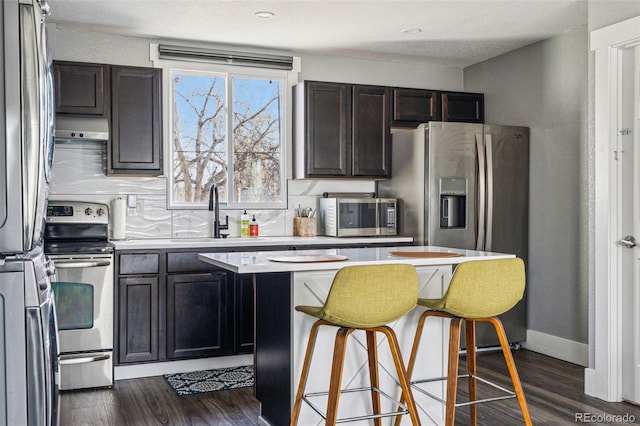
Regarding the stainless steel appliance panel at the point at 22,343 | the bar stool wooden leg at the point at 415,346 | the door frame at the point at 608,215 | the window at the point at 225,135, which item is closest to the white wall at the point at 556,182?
the door frame at the point at 608,215

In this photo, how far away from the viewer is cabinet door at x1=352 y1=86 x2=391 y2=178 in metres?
5.19

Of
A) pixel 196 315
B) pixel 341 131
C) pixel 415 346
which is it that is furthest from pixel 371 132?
pixel 415 346

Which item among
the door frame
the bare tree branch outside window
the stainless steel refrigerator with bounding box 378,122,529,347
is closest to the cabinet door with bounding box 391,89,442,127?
the stainless steel refrigerator with bounding box 378,122,529,347

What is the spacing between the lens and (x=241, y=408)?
3.62m

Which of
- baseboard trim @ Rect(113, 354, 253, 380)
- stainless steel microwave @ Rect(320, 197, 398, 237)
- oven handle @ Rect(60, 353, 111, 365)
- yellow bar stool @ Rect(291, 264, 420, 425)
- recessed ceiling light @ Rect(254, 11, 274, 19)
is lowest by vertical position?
baseboard trim @ Rect(113, 354, 253, 380)

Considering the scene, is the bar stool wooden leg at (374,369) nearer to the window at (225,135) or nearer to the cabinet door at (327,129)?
the cabinet door at (327,129)

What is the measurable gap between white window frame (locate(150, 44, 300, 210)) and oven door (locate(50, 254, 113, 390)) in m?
1.02

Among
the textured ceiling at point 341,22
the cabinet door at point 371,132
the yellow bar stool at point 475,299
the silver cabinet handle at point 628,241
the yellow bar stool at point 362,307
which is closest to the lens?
the yellow bar stool at point 362,307

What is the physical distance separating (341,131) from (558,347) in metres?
2.33

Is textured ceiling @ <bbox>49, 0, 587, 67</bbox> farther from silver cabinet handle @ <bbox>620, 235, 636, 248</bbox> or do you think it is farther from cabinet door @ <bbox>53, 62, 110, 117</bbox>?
silver cabinet handle @ <bbox>620, 235, 636, 248</bbox>

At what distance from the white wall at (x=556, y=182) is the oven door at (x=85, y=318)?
3.18 meters

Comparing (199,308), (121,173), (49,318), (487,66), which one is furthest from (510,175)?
(49,318)

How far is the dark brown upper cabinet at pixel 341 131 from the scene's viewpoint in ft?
16.7

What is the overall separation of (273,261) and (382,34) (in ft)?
8.57
